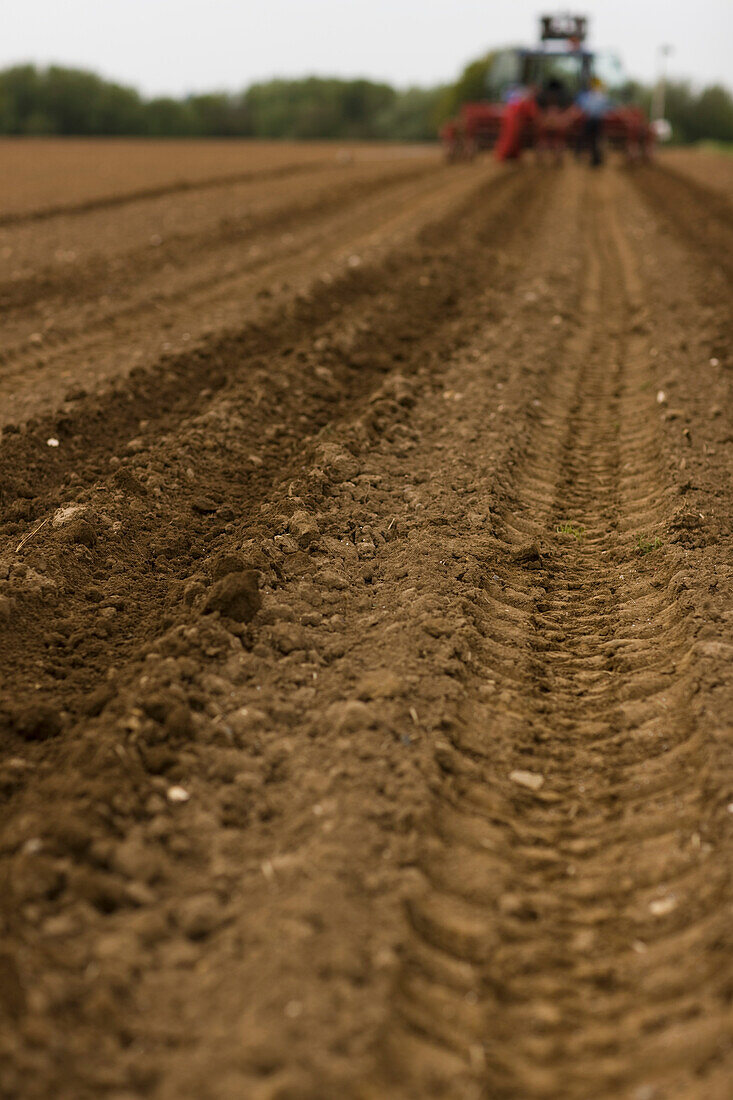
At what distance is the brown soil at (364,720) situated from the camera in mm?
2242

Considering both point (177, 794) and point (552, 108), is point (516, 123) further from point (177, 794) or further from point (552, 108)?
point (177, 794)

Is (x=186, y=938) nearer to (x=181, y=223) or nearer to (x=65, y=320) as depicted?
(x=65, y=320)

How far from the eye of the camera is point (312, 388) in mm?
6719

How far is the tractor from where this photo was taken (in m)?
22.6

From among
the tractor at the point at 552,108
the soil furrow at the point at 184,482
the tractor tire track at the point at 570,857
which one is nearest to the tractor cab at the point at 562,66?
the tractor at the point at 552,108

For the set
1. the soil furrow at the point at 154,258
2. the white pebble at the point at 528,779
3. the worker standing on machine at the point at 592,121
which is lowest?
the white pebble at the point at 528,779

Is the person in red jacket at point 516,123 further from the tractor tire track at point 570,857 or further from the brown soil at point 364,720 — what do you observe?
the tractor tire track at point 570,857

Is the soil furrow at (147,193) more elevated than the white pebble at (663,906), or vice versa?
the soil furrow at (147,193)

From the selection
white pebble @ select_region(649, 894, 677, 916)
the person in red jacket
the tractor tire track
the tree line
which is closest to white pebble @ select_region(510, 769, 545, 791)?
the tractor tire track

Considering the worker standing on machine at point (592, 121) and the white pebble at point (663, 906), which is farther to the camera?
the worker standing on machine at point (592, 121)

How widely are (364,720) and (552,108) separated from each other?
78.6ft

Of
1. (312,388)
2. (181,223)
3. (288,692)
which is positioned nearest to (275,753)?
(288,692)

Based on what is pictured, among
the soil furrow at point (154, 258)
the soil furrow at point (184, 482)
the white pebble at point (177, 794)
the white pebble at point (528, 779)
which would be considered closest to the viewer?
the white pebble at point (177, 794)

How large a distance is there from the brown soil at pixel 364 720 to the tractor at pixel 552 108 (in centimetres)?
1732
